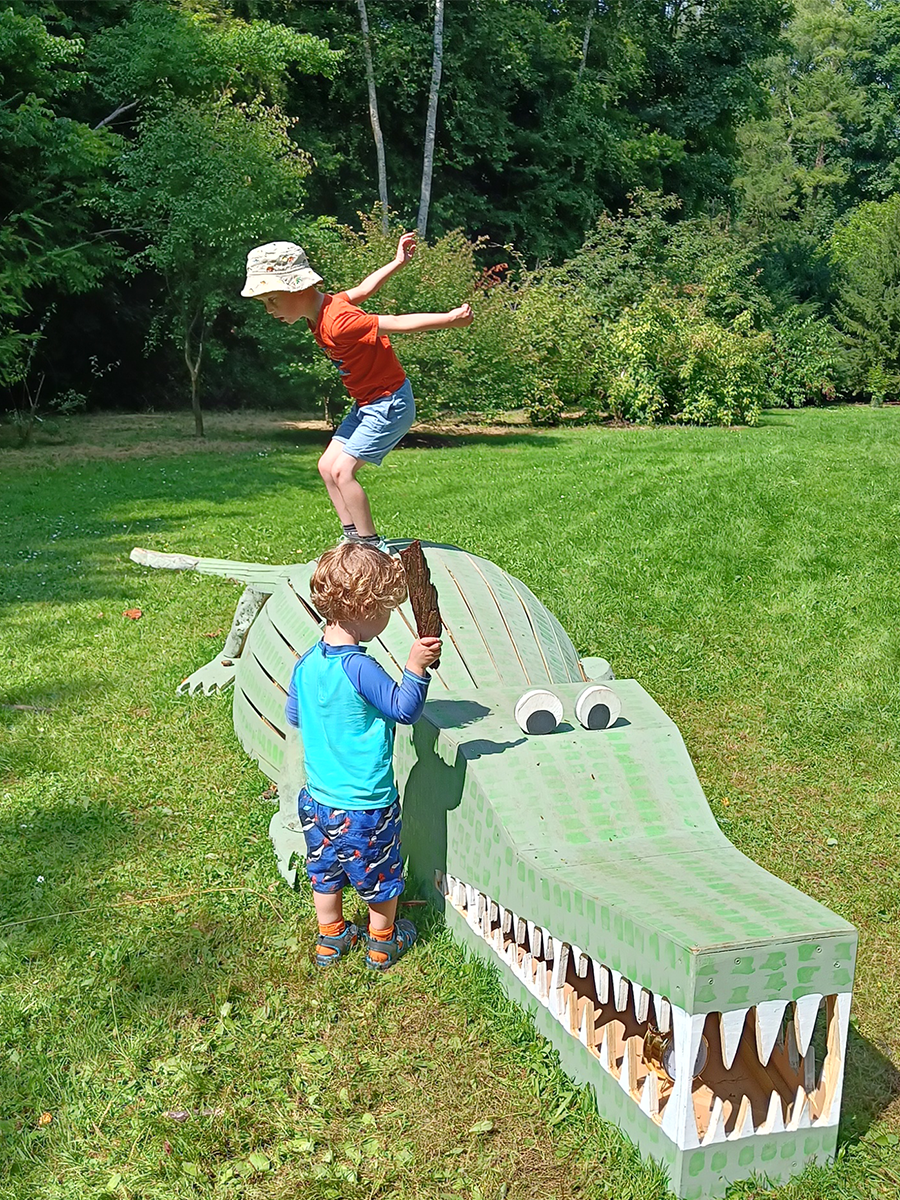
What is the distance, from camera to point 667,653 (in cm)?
720

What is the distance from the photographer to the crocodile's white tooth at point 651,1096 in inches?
105

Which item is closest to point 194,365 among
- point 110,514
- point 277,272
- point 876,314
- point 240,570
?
point 110,514

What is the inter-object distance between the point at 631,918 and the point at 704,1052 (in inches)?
13.2

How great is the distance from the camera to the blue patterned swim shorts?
11.8 feet

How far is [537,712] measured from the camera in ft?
11.7

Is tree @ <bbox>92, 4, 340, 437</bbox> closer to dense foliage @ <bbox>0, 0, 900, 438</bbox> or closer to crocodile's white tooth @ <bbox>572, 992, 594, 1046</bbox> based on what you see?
dense foliage @ <bbox>0, 0, 900, 438</bbox>

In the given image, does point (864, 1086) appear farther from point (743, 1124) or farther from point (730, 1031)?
point (730, 1031)

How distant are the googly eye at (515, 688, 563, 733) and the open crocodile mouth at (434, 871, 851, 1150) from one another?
69 centimetres

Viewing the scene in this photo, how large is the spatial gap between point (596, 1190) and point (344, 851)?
1288 mm

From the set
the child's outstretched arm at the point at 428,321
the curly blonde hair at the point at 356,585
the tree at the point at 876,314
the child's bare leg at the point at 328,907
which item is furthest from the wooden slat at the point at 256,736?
the tree at the point at 876,314

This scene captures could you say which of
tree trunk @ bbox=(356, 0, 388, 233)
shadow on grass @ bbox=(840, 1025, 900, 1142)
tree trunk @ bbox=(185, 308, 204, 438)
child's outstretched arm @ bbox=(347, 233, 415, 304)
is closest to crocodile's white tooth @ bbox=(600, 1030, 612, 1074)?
shadow on grass @ bbox=(840, 1025, 900, 1142)

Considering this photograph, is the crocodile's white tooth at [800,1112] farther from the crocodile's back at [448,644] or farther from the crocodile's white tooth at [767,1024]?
the crocodile's back at [448,644]

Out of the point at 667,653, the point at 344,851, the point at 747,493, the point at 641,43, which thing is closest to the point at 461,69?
the point at 641,43

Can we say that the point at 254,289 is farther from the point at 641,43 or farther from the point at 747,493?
the point at 641,43
